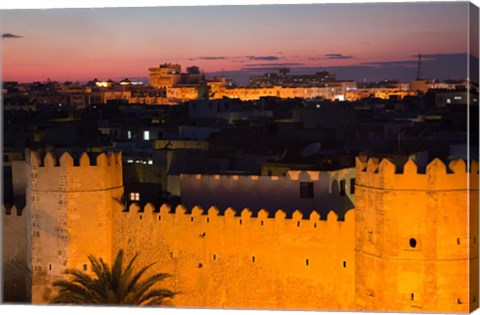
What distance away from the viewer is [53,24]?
13.3 metres

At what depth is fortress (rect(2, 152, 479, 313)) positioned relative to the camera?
1133 centimetres

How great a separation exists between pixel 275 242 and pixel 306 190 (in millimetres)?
2126

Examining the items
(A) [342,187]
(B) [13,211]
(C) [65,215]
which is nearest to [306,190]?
(A) [342,187]

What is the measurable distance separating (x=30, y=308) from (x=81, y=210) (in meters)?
1.38

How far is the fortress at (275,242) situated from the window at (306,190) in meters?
1.33

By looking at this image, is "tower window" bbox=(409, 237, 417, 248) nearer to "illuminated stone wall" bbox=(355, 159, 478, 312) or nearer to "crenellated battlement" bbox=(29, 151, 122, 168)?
"illuminated stone wall" bbox=(355, 159, 478, 312)

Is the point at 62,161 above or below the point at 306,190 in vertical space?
above

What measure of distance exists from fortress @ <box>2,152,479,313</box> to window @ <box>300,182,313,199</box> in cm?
Answer: 133

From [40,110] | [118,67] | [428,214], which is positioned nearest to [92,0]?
[428,214]

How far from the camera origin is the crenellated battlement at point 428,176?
1127 cm

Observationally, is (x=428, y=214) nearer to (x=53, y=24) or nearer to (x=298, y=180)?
(x=298, y=180)

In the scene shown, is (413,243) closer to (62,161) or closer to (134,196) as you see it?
(62,161)

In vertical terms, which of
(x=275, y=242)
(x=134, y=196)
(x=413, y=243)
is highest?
(x=134, y=196)

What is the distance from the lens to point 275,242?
40.8ft
